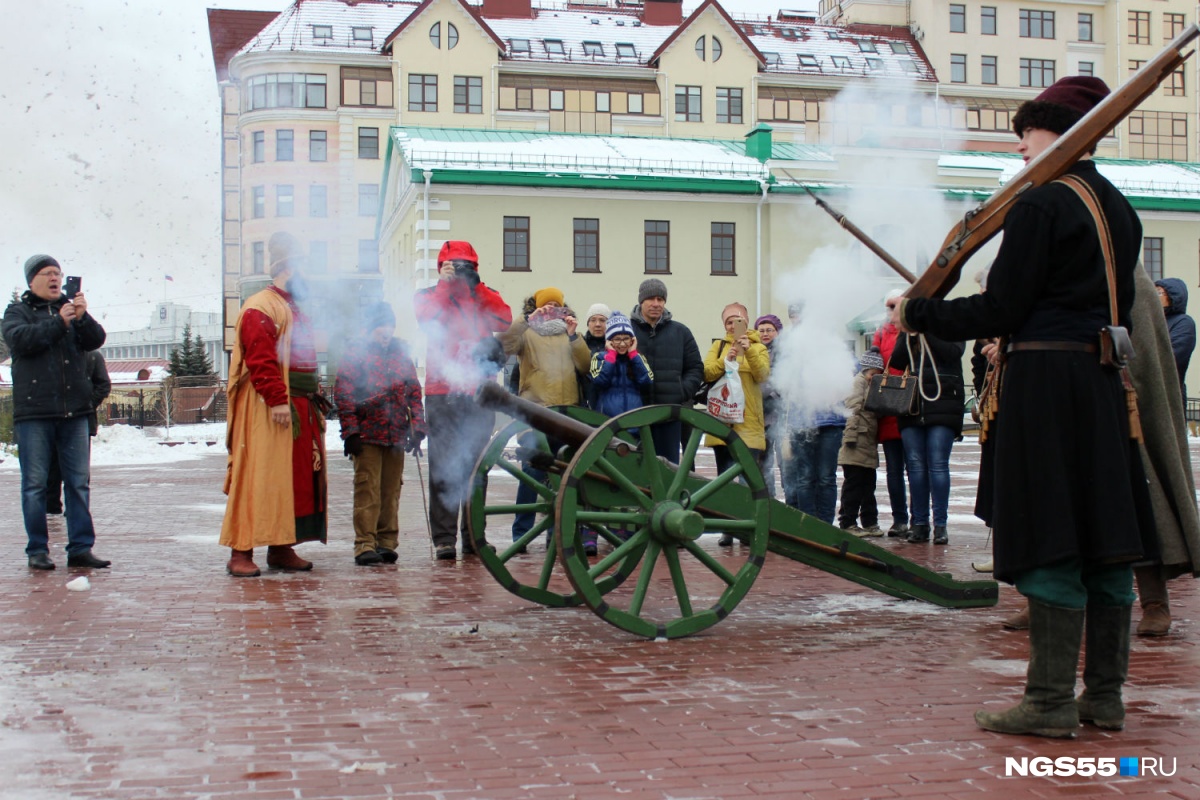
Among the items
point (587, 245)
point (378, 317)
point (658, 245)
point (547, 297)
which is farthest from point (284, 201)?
point (658, 245)

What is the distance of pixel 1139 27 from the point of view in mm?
63281

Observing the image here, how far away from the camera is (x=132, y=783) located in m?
3.76

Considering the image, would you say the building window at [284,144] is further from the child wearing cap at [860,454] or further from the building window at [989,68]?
the building window at [989,68]

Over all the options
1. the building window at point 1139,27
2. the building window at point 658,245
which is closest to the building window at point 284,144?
the building window at point 658,245

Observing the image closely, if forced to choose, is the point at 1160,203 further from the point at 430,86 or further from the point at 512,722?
the point at 512,722

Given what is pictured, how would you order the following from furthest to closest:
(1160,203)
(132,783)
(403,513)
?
(1160,203) < (403,513) < (132,783)

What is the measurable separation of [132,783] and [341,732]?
2.48 ft

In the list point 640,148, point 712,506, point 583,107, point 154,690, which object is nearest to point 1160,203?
point 640,148

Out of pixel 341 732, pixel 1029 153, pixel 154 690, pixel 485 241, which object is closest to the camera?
pixel 341 732

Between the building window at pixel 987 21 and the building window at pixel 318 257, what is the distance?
5815cm

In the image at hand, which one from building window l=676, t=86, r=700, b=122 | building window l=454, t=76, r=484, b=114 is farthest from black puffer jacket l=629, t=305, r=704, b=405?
building window l=676, t=86, r=700, b=122

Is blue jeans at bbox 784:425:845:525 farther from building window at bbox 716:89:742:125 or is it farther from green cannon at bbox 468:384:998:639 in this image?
building window at bbox 716:89:742:125

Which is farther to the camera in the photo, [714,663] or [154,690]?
[714,663]

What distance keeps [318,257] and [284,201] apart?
4.24 ft
